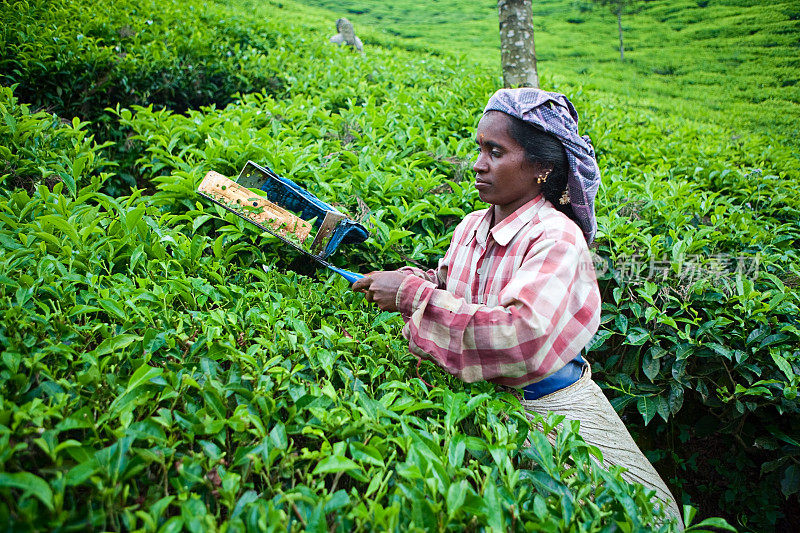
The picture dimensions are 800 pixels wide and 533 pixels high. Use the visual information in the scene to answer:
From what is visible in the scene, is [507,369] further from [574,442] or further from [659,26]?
[659,26]

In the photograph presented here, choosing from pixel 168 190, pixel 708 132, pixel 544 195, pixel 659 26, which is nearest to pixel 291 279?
pixel 168 190

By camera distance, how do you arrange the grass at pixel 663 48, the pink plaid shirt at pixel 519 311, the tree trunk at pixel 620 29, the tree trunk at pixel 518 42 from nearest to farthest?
the pink plaid shirt at pixel 519 311 < the tree trunk at pixel 518 42 < the grass at pixel 663 48 < the tree trunk at pixel 620 29

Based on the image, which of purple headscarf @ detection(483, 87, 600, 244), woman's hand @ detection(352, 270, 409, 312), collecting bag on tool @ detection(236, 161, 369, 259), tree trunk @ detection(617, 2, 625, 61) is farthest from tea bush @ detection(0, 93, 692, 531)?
tree trunk @ detection(617, 2, 625, 61)

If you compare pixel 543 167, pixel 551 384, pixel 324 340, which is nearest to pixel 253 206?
pixel 324 340

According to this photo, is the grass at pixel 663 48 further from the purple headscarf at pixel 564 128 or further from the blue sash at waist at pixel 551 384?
the blue sash at waist at pixel 551 384

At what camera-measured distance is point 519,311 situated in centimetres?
139

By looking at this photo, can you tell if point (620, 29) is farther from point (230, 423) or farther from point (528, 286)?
point (230, 423)

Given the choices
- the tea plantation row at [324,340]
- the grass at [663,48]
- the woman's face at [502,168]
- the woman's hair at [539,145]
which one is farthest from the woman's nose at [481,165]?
the grass at [663,48]

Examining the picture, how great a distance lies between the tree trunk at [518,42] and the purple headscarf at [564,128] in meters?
2.76

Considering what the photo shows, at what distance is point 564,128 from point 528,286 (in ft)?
2.23

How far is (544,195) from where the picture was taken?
1854mm

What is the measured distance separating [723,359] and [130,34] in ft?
17.4

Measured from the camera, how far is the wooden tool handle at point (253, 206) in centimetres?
215

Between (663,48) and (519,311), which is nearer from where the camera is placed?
(519,311)
